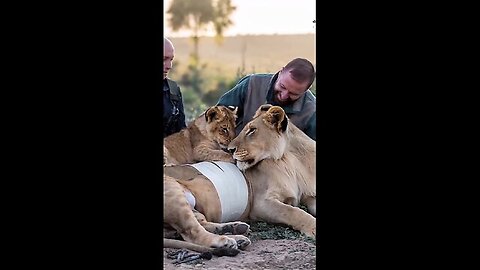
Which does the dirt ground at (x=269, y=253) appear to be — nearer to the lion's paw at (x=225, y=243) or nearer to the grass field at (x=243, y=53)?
the lion's paw at (x=225, y=243)

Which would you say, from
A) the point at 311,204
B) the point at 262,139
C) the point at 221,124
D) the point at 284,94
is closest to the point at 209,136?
the point at 221,124

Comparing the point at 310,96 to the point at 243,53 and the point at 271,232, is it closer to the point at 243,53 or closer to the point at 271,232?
the point at 243,53

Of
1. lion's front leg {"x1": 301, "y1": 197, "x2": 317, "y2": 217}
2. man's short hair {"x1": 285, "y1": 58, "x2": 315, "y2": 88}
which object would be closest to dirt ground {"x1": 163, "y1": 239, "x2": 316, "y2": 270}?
lion's front leg {"x1": 301, "y1": 197, "x2": 317, "y2": 217}

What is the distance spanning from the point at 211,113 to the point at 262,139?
185mm

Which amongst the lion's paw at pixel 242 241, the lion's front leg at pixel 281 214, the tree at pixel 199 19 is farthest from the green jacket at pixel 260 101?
the lion's paw at pixel 242 241

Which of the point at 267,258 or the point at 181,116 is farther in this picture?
the point at 181,116

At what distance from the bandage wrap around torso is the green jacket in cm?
13

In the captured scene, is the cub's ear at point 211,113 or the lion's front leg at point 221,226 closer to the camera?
the lion's front leg at point 221,226

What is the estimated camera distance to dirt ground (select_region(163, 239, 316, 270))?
240 centimetres

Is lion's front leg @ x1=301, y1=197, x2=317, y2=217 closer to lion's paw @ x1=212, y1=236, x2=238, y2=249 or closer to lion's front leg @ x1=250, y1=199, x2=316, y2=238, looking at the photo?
lion's front leg @ x1=250, y1=199, x2=316, y2=238

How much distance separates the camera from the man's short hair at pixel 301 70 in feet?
8.14

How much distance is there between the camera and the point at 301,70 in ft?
8.21
